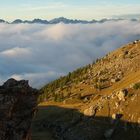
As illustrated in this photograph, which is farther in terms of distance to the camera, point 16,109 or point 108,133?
point 108,133

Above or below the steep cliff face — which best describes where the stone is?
below

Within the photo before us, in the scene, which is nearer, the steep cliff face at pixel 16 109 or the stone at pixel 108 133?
the steep cliff face at pixel 16 109

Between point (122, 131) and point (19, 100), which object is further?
point (122, 131)

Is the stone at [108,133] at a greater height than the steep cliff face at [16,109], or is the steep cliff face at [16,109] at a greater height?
the steep cliff face at [16,109]

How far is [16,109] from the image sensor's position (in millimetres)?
72875

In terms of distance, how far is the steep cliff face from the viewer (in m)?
71.2

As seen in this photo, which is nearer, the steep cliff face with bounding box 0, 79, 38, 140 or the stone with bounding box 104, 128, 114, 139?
the steep cliff face with bounding box 0, 79, 38, 140

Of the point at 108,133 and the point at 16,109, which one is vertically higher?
the point at 16,109

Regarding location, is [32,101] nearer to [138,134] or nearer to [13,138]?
[13,138]

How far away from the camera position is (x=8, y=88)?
7425 cm

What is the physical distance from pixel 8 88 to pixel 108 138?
127330 millimetres

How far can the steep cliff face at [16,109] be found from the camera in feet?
234

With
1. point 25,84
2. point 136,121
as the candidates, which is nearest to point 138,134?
point 136,121

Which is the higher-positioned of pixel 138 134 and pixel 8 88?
pixel 8 88
